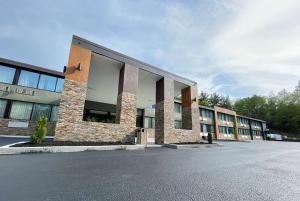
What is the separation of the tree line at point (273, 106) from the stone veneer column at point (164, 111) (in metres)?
36.5

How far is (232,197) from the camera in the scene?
7.52ft

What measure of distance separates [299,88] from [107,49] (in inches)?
2995

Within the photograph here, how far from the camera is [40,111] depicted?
14.5 meters

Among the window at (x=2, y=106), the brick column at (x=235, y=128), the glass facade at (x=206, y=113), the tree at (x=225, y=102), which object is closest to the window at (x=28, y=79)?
the window at (x=2, y=106)

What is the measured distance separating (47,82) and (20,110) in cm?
356

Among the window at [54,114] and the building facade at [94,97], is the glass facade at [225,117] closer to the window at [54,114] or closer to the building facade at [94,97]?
the building facade at [94,97]

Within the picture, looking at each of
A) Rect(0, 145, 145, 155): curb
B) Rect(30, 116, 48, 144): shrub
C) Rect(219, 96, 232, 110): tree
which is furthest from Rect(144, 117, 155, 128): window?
Rect(219, 96, 232, 110): tree

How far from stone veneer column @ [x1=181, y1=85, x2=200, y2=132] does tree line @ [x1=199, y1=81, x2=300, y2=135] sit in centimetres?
3364

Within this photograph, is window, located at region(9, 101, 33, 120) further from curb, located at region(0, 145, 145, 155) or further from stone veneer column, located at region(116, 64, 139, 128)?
curb, located at region(0, 145, 145, 155)

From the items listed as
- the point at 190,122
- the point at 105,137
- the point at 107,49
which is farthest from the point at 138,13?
the point at 190,122

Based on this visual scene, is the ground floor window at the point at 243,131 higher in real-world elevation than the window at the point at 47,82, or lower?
lower

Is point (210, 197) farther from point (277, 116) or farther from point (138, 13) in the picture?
point (277, 116)

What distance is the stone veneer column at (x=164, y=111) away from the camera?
12445 millimetres

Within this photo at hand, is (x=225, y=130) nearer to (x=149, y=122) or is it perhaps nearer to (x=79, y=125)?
(x=149, y=122)
